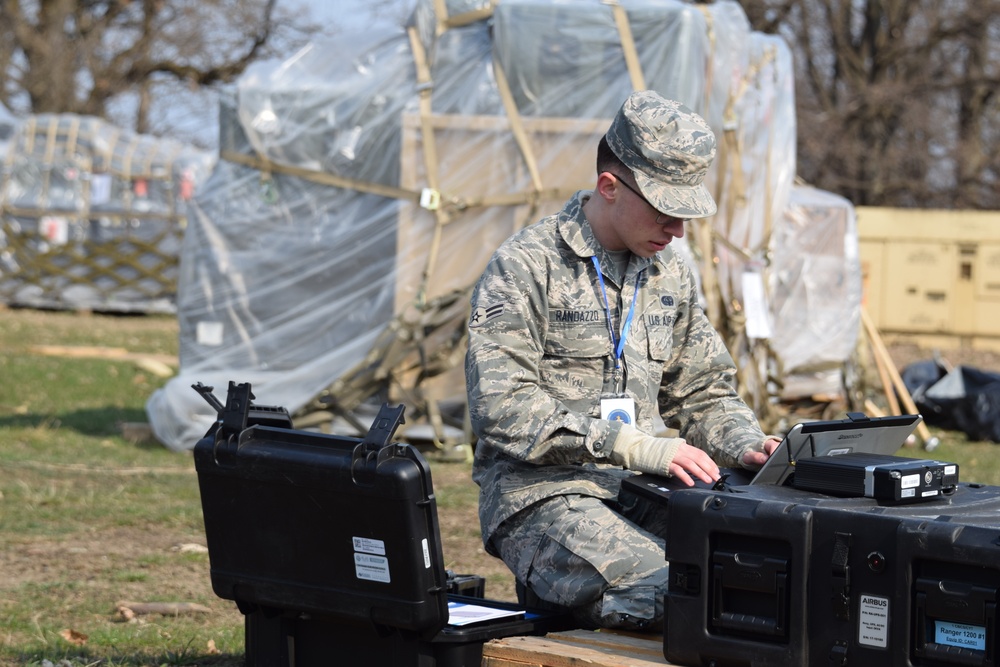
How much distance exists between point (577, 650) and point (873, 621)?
27.7 inches

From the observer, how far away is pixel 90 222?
2005 cm

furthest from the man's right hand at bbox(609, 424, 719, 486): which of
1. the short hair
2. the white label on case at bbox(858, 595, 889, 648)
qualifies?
the short hair

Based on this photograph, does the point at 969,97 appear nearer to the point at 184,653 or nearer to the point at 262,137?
the point at 262,137

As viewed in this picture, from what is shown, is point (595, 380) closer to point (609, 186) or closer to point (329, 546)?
point (609, 186)

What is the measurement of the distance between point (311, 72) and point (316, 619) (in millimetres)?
6629

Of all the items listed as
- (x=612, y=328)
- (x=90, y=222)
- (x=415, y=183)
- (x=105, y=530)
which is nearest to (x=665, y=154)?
(x=612, y=328)

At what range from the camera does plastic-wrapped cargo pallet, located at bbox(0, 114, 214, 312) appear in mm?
A: 19953

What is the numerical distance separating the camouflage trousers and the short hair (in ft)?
2.83

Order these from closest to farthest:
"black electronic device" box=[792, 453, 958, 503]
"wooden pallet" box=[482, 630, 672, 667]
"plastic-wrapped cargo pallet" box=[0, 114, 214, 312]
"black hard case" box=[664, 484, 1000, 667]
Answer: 1. "black hard case" box=[664, 484, 1000, 667]
2. "black electronic device" box=[792, 453, 958, 503]
3. "wooden pallet" box=[482, 630, 672, 667]
4. "plastic-wrapped cargo pallet" box=[0, 114, 214, 312]

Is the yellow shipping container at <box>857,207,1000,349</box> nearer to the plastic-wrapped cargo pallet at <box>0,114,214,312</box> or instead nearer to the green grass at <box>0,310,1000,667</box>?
the green grass at <box>0,310,1000,667</box>

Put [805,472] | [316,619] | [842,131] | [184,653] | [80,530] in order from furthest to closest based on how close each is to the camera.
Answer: [842,131], [80,530], [184,653], [316,619], [805,472]

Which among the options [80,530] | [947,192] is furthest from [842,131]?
[80,530]

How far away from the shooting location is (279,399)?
356 inches

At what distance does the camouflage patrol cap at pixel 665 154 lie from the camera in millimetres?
3506
